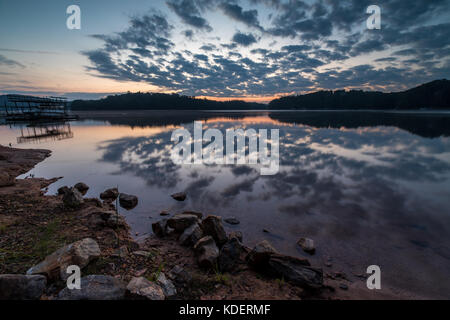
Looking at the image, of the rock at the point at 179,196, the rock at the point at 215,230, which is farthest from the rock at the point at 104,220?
the rock at the point at 215,230

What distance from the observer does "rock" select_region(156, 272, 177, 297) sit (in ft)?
12.7

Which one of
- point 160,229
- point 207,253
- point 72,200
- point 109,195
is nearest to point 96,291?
point 207,253

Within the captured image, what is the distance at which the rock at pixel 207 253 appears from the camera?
15.9 feet

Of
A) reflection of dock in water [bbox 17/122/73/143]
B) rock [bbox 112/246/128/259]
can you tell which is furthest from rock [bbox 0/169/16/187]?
reflection of dock in water [bbox 17/122/73/143]

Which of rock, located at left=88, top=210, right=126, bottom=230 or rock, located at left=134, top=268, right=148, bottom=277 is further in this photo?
rock, located at left=88, top=210, right=126, bottom=230

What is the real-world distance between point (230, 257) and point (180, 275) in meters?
1.33

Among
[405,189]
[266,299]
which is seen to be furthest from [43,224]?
[405,189]

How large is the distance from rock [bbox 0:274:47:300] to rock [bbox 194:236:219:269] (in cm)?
313

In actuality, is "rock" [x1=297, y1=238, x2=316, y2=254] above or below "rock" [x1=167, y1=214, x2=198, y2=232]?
below

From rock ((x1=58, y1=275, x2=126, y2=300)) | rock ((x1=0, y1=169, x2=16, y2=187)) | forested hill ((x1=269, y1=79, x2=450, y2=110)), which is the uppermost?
forested hill ((x1=269, y1=79, x2=450, y2=110))

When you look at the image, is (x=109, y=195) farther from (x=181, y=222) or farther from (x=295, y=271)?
(x=295, y=271)

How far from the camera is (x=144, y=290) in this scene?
3521 mm

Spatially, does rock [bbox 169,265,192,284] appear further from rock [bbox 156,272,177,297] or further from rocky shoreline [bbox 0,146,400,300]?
rock [bbox 156,272,177,297]

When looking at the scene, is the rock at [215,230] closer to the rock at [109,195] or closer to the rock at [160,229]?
the rock at [160,229]
